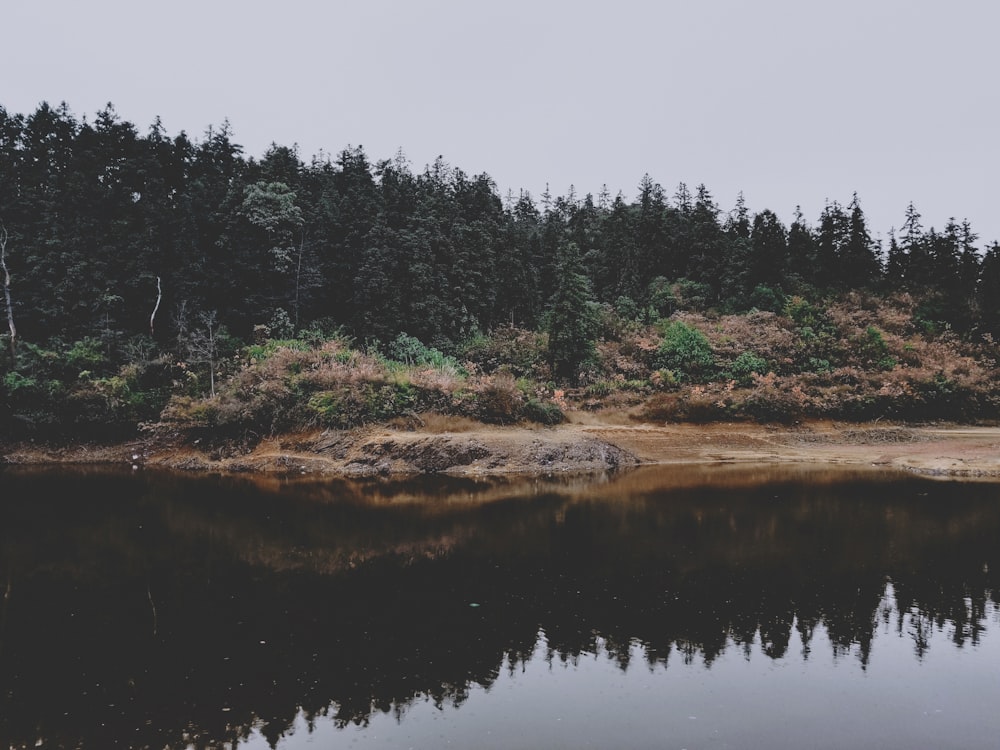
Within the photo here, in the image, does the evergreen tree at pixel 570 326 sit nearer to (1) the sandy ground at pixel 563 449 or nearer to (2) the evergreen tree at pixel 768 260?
(1) the sandy ground at pixel 563 449

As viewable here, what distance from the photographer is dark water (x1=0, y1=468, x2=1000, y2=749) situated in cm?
805

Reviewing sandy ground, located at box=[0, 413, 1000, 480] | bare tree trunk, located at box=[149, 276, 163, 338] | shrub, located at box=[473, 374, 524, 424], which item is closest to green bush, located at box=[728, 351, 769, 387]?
sandy ground, located at box=[0, 413, 1000, 480]

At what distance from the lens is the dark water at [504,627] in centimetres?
805

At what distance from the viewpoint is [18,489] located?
24.1 meters

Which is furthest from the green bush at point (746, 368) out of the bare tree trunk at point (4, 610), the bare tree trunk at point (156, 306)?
the bare tree trunk at point (156, 306)

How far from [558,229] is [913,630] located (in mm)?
51238

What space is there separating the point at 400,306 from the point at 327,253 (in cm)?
864

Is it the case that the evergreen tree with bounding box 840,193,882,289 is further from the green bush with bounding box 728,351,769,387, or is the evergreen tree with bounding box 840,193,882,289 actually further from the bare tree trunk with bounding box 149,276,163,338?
the bare tree trunk with bounding box 149,276,163,338

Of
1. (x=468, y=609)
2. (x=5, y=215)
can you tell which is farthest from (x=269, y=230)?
(x=468, y=609)

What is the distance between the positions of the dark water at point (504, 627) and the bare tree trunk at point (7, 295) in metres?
18.3

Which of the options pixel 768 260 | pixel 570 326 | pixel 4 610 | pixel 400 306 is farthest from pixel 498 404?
pixel 768 260

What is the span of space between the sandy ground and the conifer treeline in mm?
9948

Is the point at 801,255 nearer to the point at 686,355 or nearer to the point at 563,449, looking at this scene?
the point at 686,355

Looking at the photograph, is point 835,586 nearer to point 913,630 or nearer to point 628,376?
point 913,630
